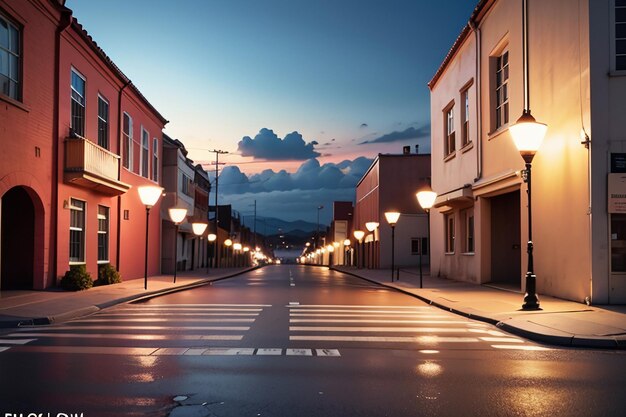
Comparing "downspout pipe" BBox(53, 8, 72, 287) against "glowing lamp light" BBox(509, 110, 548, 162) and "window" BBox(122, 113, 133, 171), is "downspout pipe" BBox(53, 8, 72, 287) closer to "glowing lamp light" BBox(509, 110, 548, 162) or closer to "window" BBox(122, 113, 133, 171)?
"window" BBox(122, 113, 133, 171)

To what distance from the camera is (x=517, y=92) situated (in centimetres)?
2031

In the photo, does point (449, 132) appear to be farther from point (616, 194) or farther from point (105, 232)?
point (616, 194)

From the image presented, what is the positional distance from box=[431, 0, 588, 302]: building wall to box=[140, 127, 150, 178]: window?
620 inches

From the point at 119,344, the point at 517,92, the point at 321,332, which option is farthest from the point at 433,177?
the point at 119,344

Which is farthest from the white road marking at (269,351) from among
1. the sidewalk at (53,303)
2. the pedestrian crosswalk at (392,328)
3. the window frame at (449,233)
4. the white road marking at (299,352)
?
the window frame at (449,233)

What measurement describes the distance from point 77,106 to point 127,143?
6.89 metres

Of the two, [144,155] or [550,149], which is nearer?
[550,149]

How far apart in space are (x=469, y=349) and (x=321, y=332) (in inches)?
110

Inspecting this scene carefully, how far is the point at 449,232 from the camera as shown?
30.8 meters

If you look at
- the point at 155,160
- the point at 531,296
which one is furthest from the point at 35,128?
the point at 155,160

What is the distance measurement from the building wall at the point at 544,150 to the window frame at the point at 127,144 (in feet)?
47.6

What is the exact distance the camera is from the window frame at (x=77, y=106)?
2219 cm

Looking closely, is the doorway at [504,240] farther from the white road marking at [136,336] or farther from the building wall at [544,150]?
the white road marking at [136,336]

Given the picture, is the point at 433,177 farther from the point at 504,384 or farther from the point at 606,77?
the point at 504,384
